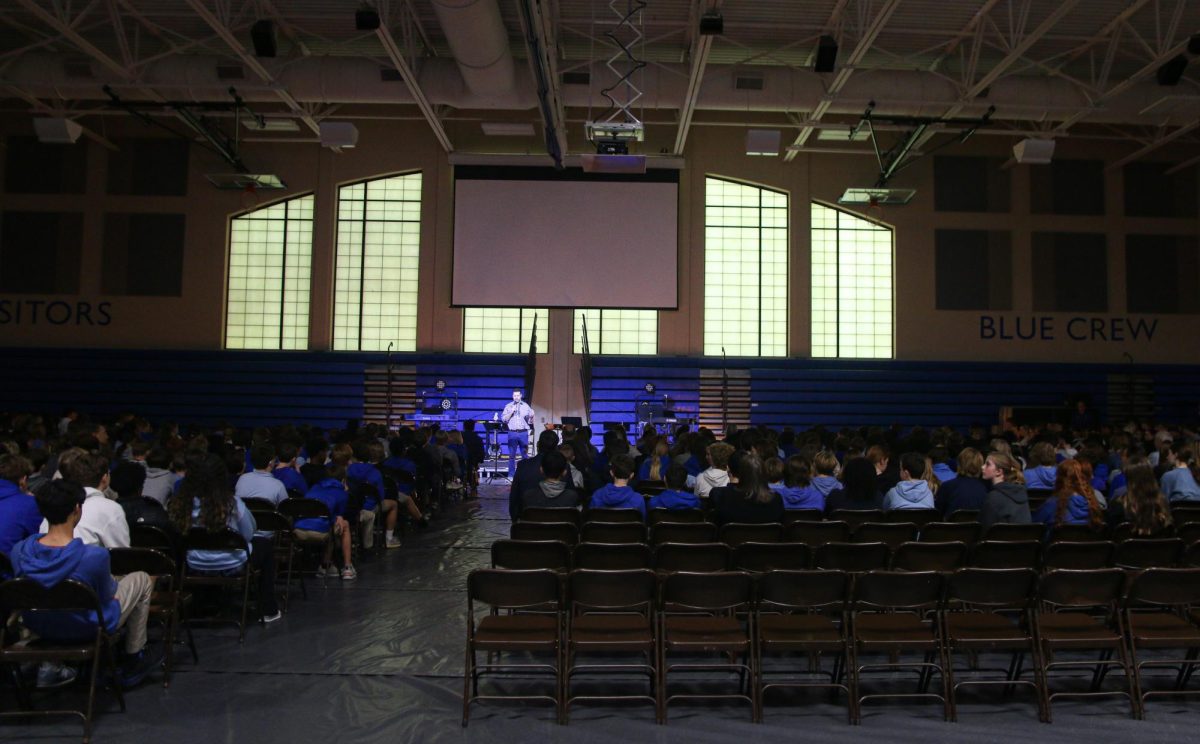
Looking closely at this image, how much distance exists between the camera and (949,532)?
5.77m

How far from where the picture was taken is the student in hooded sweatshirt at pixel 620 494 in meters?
6.39

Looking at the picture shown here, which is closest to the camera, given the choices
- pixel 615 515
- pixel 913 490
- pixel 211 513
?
pixel 211 513

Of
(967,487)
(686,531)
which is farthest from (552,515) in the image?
(967,487)

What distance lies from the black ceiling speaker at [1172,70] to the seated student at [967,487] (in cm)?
1052

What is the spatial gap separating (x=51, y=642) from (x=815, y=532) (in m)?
4.47

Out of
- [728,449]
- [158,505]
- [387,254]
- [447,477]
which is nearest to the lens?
[158,505]

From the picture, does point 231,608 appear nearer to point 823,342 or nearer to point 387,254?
point 387,254

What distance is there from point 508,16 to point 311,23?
11.7 feet

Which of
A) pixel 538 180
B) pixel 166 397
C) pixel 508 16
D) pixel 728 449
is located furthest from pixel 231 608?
pixel 166 397

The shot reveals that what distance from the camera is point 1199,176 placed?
19531mm

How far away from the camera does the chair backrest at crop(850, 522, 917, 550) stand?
5719 mm

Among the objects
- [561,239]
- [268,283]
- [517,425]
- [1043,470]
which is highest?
[561,239]

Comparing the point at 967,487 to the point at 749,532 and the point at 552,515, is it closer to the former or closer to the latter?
the point at 749,532

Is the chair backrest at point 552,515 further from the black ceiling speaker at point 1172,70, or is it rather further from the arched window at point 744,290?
the arched window at point 744,290
